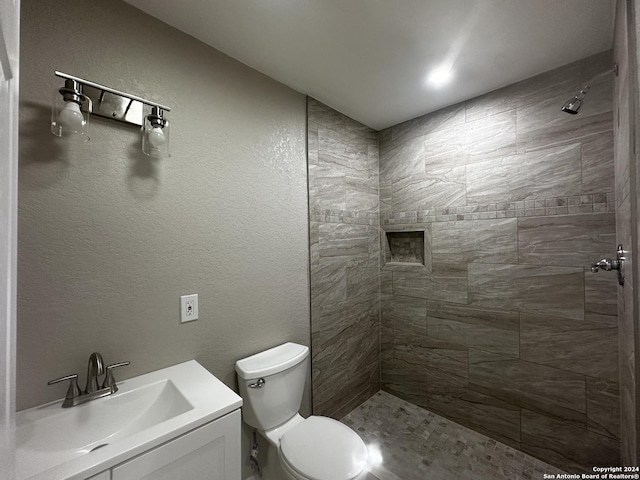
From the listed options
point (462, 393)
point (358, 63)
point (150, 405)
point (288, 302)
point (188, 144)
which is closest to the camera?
point (150, 405)

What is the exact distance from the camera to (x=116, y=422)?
99 cm

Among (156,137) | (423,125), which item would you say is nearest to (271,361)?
(156,137)

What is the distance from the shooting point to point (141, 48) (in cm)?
119

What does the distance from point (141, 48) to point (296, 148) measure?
92 cm

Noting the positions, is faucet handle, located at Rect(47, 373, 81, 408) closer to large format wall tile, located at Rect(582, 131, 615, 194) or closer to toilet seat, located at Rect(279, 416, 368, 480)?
toilet seat, located at Rect(279, 416, 368, 480)

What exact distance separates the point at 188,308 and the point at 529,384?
212cm

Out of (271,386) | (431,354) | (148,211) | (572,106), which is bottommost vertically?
(431,354)

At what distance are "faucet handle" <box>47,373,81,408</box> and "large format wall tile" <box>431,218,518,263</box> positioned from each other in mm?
2191

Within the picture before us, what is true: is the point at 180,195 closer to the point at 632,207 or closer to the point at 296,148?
the point at 296,148

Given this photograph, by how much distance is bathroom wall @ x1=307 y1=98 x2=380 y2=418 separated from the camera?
6.23ft

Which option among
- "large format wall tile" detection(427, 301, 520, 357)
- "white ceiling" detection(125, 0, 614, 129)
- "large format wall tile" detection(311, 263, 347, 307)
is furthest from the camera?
"large format wall tile" detection(311, 263, 347, 307)

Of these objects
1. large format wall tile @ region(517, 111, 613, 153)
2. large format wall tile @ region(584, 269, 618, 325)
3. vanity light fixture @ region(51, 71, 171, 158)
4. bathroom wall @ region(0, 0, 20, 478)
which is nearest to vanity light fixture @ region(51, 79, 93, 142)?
vanity light fixture @ region(51, 71, 171, 158)

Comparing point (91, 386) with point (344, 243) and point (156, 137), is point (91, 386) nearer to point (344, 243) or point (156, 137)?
point (156, 137)

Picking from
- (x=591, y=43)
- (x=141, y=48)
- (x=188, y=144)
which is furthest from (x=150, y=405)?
(x=591, y=43)
